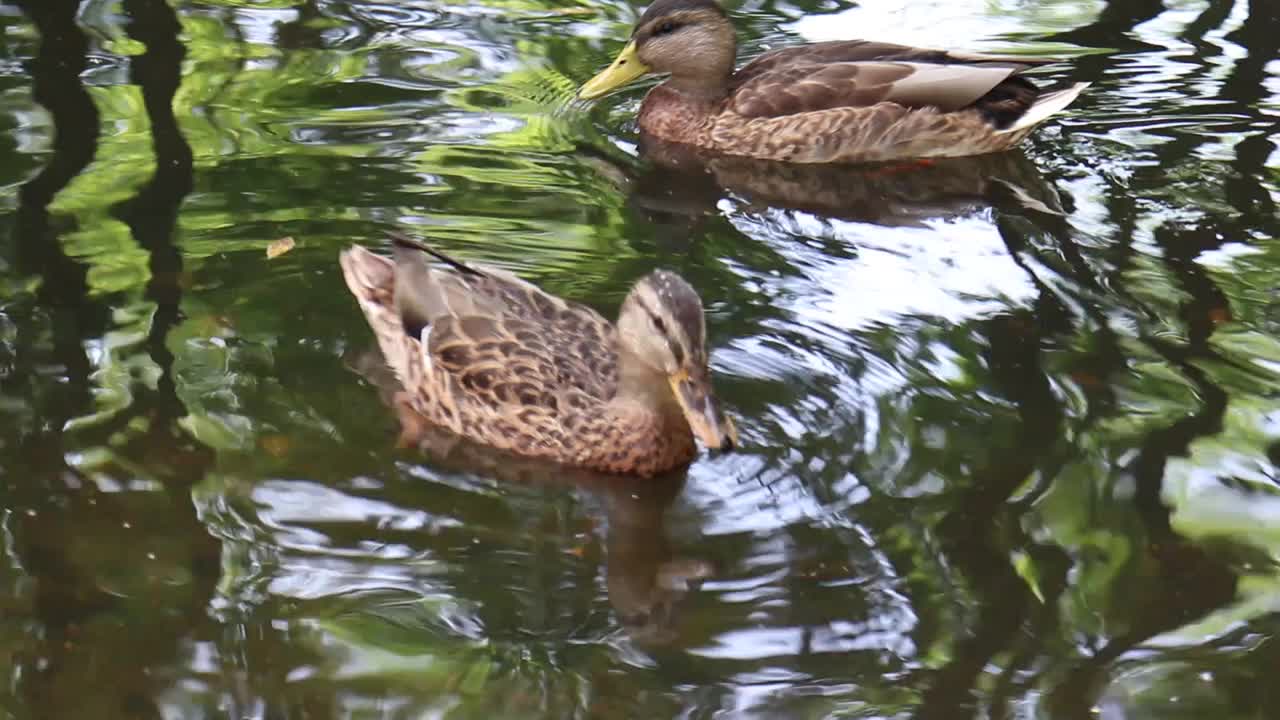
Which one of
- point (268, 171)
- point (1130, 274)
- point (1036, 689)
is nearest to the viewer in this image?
point (1036, 689)

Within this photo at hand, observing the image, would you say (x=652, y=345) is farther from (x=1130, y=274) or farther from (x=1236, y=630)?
(x=1130, y=274)

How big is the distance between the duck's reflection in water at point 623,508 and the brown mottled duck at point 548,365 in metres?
0.05

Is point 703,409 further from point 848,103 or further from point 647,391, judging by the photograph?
point 848,103

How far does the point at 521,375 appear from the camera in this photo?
6625mm

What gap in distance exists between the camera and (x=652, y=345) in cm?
633

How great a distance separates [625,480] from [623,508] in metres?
0.22

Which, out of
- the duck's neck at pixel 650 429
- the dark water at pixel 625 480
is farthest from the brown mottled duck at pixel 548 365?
the dark water at pixel 625 480

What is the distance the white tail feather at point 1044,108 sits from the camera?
9648 mm

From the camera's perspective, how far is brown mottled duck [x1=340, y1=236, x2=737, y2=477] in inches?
245

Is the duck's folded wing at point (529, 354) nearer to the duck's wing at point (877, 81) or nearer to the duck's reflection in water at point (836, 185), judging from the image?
the duck's reflection in water at point (836, 185)

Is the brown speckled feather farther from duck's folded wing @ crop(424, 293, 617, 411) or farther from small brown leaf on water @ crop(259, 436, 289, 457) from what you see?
small brown leaf on water @ crop(259, 436, 289, 457)

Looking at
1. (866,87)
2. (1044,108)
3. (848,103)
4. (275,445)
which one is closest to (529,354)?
(275,445)

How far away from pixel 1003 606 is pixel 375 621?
1.79 m

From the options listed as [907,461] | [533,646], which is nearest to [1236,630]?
[907,461]
